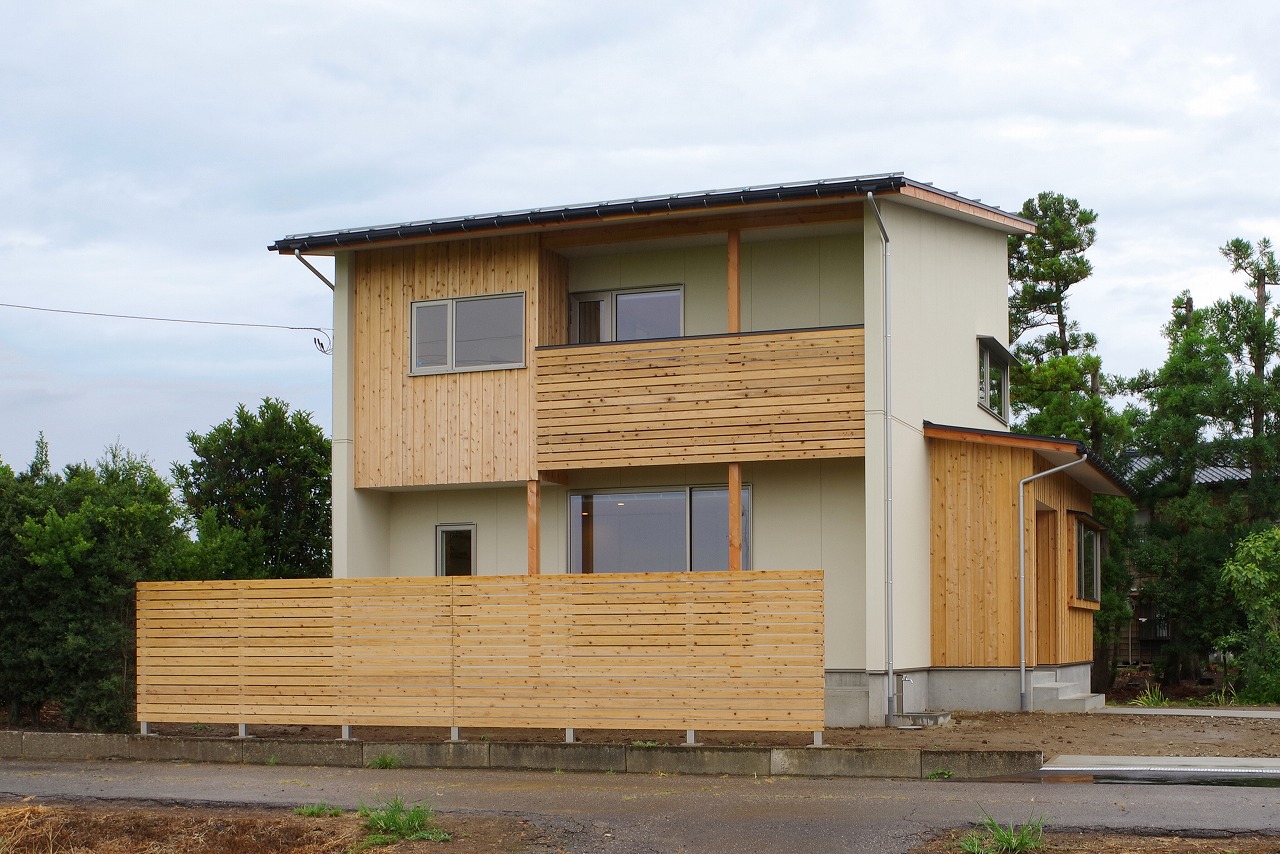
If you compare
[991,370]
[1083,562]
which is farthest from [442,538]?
[1083,562]

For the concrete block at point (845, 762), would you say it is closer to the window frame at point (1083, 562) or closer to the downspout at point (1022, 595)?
the downspout at point (1022, 595)

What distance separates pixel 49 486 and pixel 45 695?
2333 mm

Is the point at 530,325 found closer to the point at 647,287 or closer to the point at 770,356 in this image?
the point at 647,287

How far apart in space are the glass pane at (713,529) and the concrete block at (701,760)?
5.47 meters

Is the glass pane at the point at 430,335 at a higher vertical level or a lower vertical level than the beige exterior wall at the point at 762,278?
lower

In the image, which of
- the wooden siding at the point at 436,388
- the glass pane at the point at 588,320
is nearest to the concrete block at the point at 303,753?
the wooden siding at the point at 436,388

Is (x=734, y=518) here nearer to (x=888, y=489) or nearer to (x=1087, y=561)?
(x=888, y=489)

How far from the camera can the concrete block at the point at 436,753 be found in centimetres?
1341

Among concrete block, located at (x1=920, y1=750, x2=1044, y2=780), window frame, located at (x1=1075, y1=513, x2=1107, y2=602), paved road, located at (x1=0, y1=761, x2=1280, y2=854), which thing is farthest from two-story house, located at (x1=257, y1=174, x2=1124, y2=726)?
paved road, located at (x1=0, y1=761, x2=1280, y2=854)

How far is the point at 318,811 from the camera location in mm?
10148

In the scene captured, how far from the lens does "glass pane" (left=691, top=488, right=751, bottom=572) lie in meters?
18.2

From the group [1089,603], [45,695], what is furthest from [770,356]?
[45,695]

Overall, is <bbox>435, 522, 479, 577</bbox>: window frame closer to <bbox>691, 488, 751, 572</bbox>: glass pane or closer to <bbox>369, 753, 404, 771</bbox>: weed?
<bbox>691, 488, 751, 572</bbox>: glass pane

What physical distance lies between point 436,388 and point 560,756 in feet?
23.0
